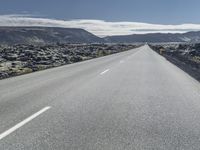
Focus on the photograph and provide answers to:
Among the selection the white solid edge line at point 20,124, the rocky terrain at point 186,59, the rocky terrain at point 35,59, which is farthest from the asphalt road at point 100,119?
the rocky terrain at point 35,59

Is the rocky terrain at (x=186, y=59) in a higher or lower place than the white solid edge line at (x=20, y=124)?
lower

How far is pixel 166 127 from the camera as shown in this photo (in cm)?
736

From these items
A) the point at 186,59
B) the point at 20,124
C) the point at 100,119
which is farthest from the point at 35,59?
the point at 20,124

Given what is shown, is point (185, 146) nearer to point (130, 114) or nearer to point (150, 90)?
point (130, 114)

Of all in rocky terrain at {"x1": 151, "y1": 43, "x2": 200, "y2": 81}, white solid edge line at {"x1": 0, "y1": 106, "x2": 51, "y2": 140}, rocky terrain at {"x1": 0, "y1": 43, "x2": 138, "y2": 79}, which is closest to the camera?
white solid edge line at {"x1": 0, "y1": 106, "x2": 51, "y2": 140}

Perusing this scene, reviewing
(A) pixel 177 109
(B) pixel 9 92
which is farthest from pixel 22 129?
(B) pixel 9 92

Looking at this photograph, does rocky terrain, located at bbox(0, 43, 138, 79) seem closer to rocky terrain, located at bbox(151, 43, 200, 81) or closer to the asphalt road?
rocky terrain, located at bbox(151, 43, 200, 81)

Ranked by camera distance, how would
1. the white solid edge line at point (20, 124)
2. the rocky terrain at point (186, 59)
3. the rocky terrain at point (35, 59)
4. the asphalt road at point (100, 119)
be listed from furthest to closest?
1. the rocky terrain at point (35, 59)
2. the rocky terrain at point (186, 59)
3. the white solid edge line at point (20, 124)
4. the asphalt road at point (100, 119)

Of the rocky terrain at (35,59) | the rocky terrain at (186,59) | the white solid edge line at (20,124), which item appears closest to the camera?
the white solid edge line at (20,124)

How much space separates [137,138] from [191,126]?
5.04 ft

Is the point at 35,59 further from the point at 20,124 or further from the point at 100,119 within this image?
the point at 20,124

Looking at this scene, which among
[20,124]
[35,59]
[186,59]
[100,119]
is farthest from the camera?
[35,59]

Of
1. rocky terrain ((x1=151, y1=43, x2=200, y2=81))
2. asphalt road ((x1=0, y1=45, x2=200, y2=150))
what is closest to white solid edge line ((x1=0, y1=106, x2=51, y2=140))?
asphalt road ((x1=0, y1=45, x2=200, y2=150))

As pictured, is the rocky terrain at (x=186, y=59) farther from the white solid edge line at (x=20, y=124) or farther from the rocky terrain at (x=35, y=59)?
the white solid edge line at (x=20, y=124)
